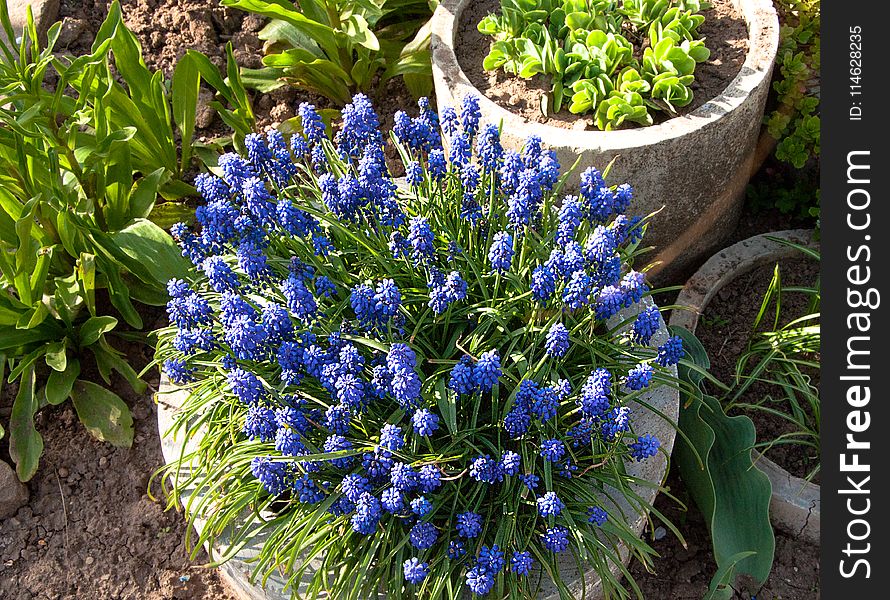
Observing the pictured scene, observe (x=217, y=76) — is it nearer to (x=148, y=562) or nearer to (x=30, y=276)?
(x=30, y=276)

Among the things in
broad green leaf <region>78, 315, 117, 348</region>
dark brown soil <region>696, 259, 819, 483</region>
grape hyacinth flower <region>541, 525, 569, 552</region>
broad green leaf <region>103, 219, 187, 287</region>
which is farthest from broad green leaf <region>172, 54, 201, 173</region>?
dark brown soil <region>696, 259, 819, 483</region>

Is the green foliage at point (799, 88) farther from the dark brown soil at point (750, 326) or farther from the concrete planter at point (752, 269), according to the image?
the dark brown soil at point (750, 326)

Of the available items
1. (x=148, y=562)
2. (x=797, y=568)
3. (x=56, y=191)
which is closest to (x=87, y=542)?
(x=148, y=562)

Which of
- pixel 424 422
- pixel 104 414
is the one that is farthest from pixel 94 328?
pixel 424 422

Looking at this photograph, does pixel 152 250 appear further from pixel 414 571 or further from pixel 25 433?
pixel 414 571

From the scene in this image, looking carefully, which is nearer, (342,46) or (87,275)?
(87,275)

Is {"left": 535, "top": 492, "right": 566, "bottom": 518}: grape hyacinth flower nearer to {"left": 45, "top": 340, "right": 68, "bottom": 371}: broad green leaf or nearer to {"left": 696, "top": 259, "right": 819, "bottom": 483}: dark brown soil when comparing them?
{"left": 696, "top": 259, "right": 819, "bottom": 483}: dark brown soil

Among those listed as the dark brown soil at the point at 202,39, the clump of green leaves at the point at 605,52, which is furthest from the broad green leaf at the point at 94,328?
the clump of green leaves at the point at 605,52
